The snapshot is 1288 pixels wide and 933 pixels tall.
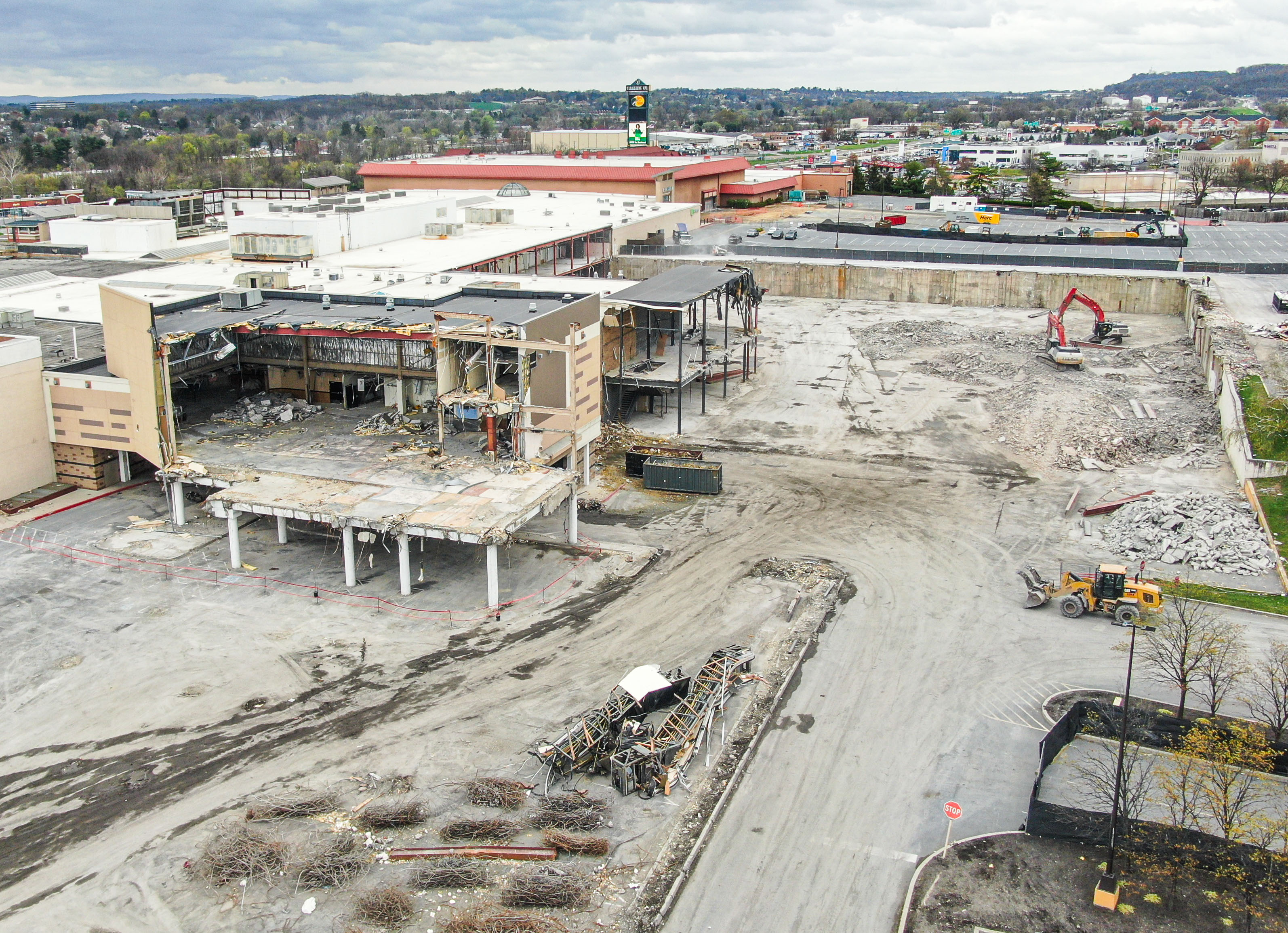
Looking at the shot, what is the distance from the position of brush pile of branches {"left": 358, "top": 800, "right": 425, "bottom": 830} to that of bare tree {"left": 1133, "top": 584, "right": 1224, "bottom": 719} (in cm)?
1761

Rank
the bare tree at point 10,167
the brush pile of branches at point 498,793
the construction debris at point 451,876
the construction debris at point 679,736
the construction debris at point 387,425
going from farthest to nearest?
the bare tree at point 10,167 → the construction debris at point 387,425 → the construction debris at point 679,736 → the brush pile of branches at point 498,793 → the construction debris at point 451,876

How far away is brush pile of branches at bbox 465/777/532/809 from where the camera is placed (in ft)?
75.7

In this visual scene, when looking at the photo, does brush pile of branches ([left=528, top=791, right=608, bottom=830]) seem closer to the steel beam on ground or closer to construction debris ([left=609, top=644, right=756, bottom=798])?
construction debris ([left=609, top=644, right=756, bottom=798])

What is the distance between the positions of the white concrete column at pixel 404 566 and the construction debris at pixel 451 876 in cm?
1306

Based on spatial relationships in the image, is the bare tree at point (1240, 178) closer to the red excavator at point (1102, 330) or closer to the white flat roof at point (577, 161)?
the white flat roof at point (577, 161)

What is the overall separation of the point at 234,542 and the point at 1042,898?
26.1 metres

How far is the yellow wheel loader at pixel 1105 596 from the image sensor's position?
31.7 m

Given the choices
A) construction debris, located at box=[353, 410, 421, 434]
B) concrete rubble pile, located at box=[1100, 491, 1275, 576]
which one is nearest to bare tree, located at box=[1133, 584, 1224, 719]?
concrete rubble pile, located at box=[1100, 491, 1275, 576]

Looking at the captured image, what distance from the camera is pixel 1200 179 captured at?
422 ft

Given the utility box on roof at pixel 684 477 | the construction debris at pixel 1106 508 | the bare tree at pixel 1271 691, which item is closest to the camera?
the bare tree at pixel 1271 691

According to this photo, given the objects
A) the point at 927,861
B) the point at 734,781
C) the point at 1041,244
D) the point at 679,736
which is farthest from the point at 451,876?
the point at 1041,244

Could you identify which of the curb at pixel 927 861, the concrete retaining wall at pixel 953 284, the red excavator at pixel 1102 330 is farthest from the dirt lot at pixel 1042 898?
the concrete retaining wall at pixel 953 284

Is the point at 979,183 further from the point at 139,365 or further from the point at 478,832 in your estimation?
the point at 478,832

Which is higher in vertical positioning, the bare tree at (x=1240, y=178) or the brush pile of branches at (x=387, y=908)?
the bare tree at (x=1240, y=178)
